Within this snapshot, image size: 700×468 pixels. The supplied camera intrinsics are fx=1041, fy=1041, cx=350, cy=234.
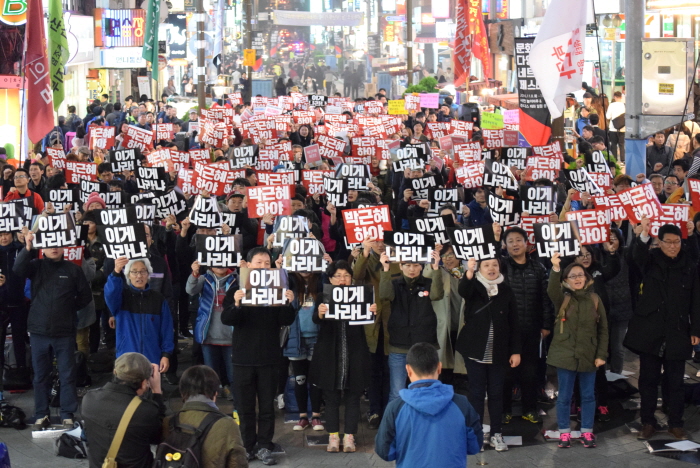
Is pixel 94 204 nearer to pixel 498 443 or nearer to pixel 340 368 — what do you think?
pixel 340 368

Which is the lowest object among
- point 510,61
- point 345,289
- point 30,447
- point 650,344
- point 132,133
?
point 30,447

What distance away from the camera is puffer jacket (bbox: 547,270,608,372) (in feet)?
29.9

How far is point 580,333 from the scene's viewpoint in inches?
359

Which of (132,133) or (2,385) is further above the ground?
(132,133)

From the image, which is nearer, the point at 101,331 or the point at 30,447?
the point at 30,447

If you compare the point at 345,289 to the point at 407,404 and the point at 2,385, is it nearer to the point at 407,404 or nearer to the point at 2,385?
the point at 407,404

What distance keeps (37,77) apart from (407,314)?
9.29 meters

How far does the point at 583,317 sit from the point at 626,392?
167cm

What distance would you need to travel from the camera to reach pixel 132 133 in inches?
815

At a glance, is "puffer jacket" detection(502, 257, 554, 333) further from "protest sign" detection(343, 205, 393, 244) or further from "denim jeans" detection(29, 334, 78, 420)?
"denim jeans" detection(29, 334, 78, 420)

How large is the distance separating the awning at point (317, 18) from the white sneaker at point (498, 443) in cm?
5917

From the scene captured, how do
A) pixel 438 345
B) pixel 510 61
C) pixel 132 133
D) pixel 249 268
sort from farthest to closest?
pixel 510 61 < pixel 132 133 < pixel 438 345 < pixel 249 268

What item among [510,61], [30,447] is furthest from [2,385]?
[510,61]

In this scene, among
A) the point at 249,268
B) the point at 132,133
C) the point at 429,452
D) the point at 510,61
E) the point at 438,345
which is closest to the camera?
the point at 429,452
